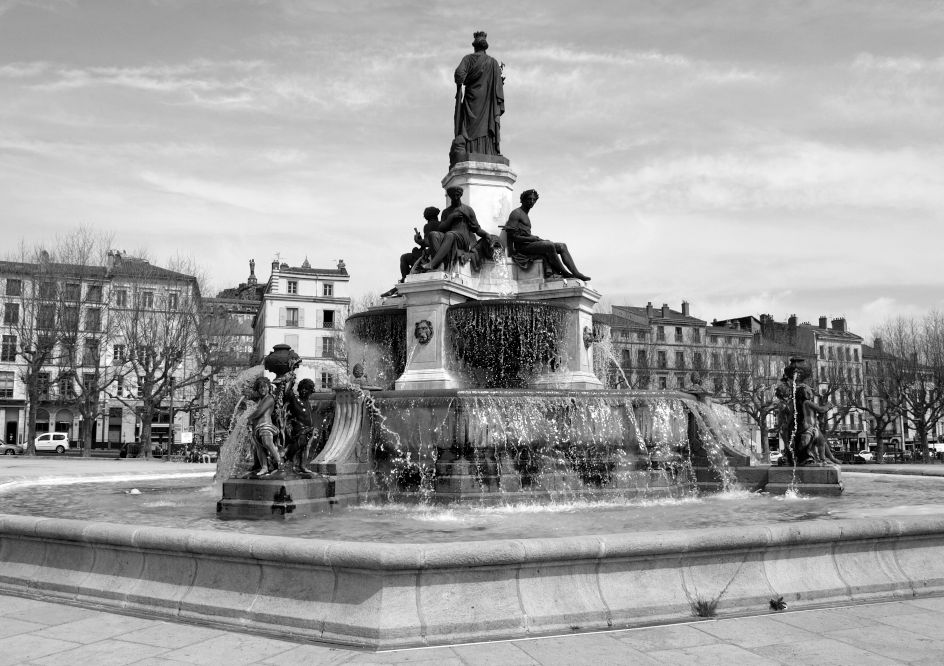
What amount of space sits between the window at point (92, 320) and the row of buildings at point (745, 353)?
138ft

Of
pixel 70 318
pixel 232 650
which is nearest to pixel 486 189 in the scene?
pixel 232 650

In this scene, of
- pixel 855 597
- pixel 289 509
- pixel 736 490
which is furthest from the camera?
pixel 736 490

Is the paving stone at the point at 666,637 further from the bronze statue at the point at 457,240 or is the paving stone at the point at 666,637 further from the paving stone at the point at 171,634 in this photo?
the bronze statue at the point at 457,240

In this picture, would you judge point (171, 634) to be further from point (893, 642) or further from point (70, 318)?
point (70, 318)

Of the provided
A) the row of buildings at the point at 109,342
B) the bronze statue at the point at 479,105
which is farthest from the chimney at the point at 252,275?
the bronze statue at the point at 479,105

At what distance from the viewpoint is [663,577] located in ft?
20.4

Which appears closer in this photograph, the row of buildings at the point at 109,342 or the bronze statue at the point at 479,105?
the bronze statue at the point at 479,105

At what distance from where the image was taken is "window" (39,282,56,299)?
47875 mm

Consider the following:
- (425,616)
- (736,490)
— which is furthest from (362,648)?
(736,490)

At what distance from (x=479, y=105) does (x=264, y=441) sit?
1171cm

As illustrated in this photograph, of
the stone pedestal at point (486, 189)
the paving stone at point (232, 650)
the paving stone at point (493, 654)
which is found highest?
the stone pedestal at point (486, 189)

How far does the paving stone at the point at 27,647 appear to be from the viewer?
203 inches

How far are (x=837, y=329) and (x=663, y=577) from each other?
107830 mm

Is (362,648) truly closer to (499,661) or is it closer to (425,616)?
(425,616)
